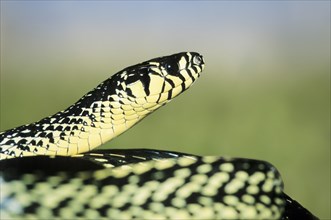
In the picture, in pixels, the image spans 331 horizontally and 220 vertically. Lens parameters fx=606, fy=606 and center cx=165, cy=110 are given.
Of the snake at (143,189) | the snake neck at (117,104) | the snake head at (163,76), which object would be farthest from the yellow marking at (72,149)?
the snake at (143,189)

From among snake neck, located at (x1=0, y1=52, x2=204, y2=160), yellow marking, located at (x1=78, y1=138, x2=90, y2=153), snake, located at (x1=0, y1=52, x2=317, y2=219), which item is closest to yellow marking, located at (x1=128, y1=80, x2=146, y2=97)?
snake neck, located at (x1=0, y1=52, x2=204, y2=160)

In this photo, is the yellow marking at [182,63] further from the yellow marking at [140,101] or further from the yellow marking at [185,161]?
the yellow marking at [185,161]

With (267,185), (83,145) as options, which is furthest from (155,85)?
(267,185)

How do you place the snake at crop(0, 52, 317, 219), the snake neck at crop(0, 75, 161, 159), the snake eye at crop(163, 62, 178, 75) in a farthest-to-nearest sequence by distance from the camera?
the snake eye at crop(163, 62, 178, 75) < the snake neck at crop(0, 75, 161, 159) < the snake at crop(0, 52, 317, 219)

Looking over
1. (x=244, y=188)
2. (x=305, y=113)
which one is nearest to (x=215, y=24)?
(x=305, y=113)

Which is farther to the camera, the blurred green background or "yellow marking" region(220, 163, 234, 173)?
the blurred green background

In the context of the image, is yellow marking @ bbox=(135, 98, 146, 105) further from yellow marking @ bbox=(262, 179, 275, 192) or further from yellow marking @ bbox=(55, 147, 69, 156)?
yellow marking @ bbox=(262, 179, 275, 192)

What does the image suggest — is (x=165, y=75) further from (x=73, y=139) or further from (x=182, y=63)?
(x=73, y=139)

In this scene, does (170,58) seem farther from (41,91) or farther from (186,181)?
(186,181)
